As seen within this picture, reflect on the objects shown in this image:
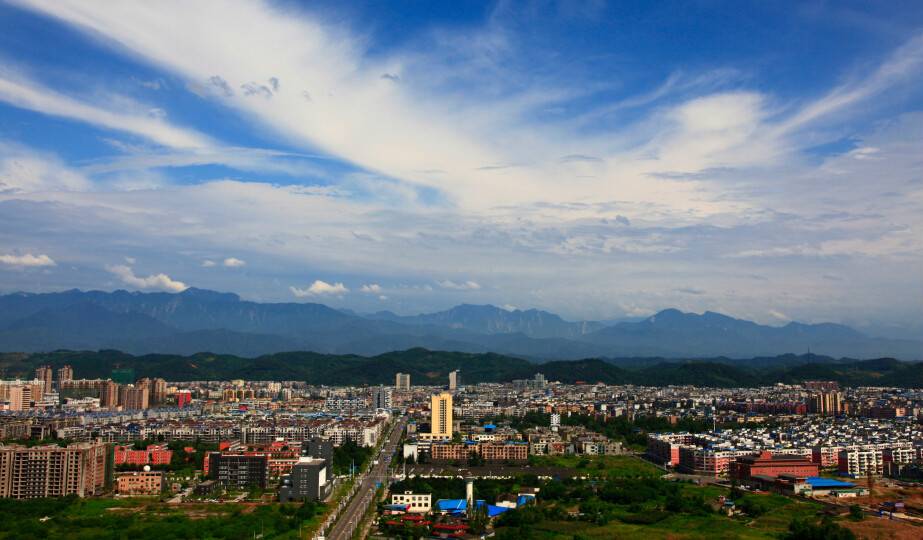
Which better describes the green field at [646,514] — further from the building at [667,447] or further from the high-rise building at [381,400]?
the high-rise building at [381,400]

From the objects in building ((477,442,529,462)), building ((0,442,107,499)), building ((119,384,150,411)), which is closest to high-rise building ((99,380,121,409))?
building ((119,384,150,411))

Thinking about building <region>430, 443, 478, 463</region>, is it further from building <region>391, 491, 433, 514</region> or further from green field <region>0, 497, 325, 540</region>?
green field <region>0, 497, 325, 540</region>

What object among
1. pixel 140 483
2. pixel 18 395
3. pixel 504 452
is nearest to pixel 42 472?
pixel 140 483

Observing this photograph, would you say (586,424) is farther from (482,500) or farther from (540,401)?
(482,500)

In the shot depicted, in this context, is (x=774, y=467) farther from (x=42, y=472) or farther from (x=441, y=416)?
(x=42, y=472)

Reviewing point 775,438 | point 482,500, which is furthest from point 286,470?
point 775,438
